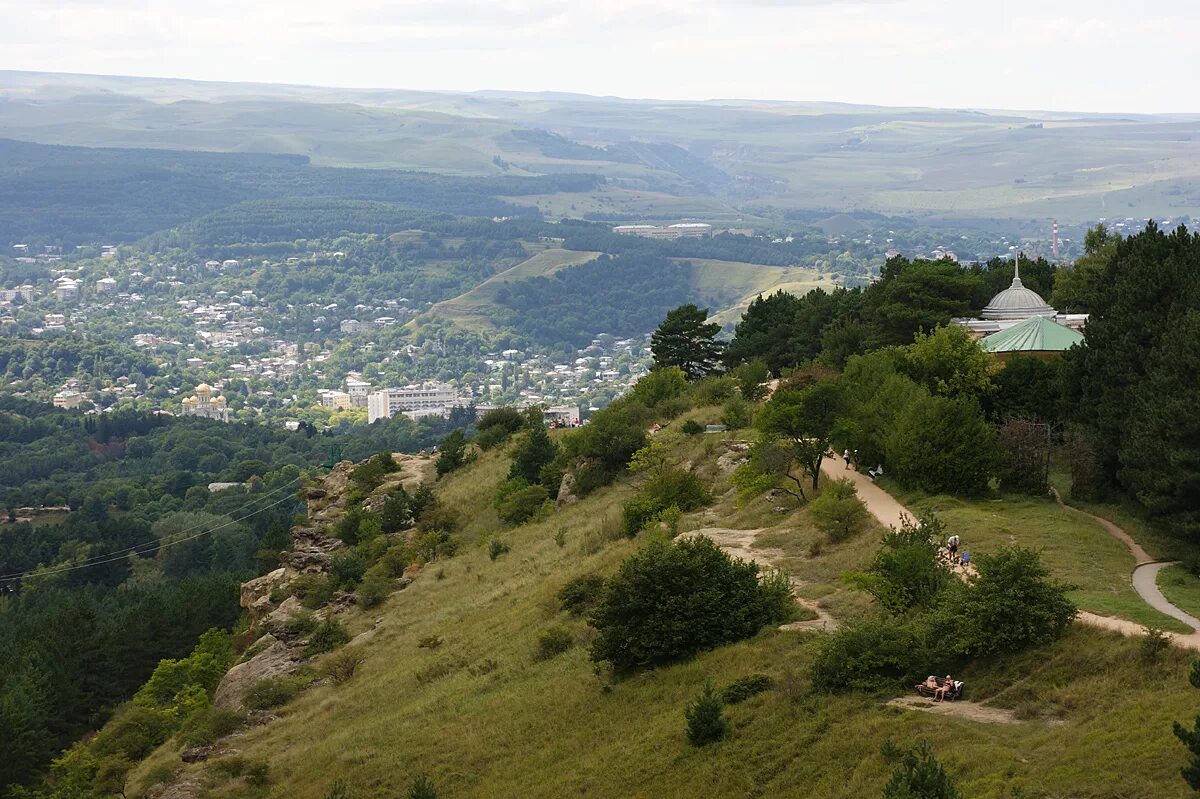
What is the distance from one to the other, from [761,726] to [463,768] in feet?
23.8

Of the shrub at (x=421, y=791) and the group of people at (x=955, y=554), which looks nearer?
the shrub at (x=421, y=791)

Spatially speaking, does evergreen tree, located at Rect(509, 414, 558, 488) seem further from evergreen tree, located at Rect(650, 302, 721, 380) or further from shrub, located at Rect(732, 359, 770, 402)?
evergreen tree, located at Rect(650, 302, 721, 380)

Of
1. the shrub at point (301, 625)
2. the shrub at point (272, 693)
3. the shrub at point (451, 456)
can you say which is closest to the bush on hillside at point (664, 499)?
the shrub at point (301, 625)

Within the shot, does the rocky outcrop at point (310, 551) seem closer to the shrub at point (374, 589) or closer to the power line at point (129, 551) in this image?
the shrub at point (374, 589)

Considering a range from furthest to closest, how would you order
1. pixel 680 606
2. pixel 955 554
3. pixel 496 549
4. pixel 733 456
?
pixel 496 549 < pixel 733 456 < pixel 955 554 < pixel 680 606

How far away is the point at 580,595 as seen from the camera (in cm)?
3906

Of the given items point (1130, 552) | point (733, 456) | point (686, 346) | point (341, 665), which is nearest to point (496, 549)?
point (733, 456)

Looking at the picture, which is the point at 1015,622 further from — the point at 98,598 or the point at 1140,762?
the point at 98,598

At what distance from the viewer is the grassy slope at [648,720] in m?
22.2

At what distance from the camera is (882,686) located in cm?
2641

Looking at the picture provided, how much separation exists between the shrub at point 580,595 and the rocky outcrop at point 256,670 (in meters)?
10.5

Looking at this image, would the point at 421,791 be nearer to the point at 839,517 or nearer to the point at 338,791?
the point at 338,791

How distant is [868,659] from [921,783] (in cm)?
639

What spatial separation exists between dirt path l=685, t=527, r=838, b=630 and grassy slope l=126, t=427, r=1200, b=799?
0.55m
